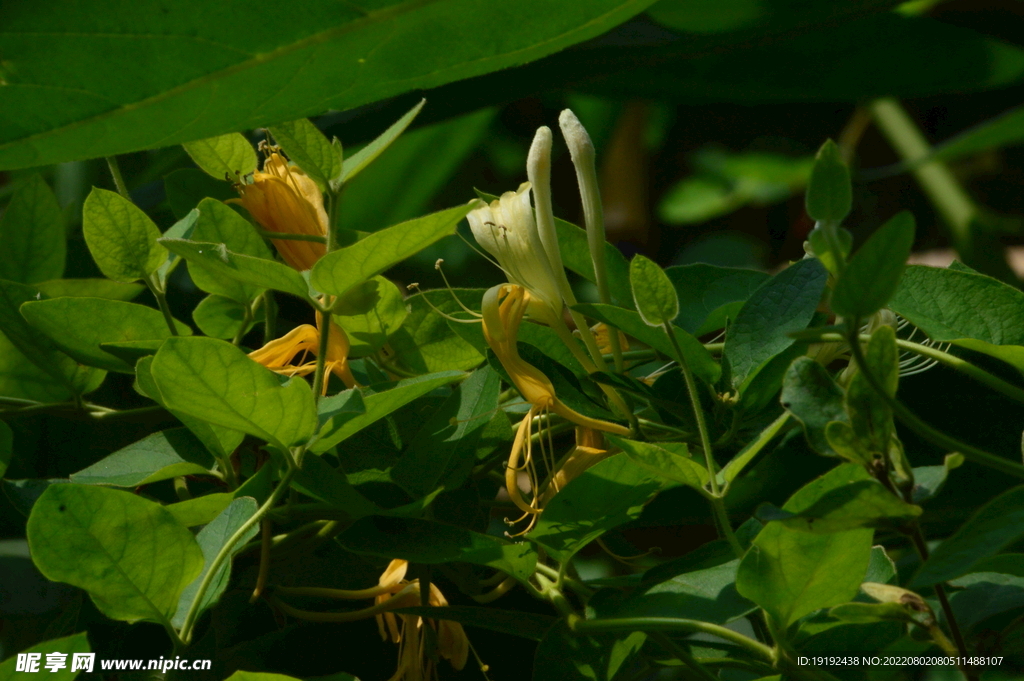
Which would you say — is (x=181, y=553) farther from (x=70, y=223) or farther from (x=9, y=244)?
(x=70, y=223)

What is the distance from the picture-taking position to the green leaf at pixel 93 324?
30 cm

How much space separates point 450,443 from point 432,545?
33 mm

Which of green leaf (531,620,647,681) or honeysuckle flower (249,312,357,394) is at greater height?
honeysuckle flower (249,312,357,394)

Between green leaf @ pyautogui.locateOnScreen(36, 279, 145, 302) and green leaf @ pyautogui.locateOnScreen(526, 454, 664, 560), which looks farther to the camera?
green leaf @ pyautogui.locateOnScreen(36, 279, 145, 302)

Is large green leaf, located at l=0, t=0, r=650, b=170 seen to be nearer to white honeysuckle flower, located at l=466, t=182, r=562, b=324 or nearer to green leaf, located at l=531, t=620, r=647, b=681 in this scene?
white honeysuckle flower, located at l=466, t=182, r=562, b=324

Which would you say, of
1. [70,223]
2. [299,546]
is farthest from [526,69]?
[299,546]

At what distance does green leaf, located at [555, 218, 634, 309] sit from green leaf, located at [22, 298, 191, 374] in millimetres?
148

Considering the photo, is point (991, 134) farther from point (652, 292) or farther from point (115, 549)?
point (115, 549)

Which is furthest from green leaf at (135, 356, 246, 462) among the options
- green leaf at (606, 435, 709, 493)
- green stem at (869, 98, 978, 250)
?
green stem at (869, 98, 978, 250)

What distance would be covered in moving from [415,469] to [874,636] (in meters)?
0.14

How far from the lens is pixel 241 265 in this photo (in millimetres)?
262

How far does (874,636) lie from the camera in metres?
0.25

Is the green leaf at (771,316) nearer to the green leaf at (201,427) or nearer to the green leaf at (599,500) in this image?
the green leaf at (599,500)

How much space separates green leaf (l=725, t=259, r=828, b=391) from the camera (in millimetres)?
271
